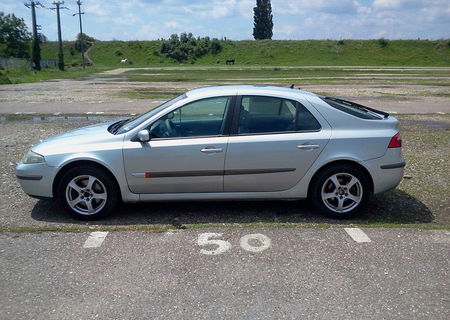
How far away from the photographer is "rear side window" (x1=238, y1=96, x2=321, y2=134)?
211 inches

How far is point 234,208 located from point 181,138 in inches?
47.2

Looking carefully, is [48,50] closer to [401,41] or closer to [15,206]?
[401,41]

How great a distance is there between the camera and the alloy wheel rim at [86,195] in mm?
5309

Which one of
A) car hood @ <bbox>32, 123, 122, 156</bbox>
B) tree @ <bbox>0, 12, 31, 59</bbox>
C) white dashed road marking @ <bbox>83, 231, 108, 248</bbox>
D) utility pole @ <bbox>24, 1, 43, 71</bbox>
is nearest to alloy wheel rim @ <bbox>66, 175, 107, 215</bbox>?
car hood @ <bbox>32, 123, 122, 156</bbox>

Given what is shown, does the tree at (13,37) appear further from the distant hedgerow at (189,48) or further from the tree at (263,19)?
the tree at (263,19)

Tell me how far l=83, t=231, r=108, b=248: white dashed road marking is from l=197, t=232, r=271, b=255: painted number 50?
102 centimetres

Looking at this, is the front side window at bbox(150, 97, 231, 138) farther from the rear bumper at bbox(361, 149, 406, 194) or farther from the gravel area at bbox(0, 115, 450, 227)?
the rear bumper at bbox(361, 149, 406, 194)

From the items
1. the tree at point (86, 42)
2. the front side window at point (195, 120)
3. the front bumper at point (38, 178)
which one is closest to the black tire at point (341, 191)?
the front side window at point (195, 120)

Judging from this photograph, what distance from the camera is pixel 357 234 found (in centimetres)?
488

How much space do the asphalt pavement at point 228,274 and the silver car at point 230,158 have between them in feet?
1.89

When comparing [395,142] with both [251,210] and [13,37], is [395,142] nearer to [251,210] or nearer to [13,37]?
[251,210]

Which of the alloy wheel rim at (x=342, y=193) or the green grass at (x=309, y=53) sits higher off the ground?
the green grass at (x=309, y=53)

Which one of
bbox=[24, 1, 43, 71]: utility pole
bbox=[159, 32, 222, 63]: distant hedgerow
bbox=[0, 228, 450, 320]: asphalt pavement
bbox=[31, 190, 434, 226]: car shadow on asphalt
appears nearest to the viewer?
bbox=[0, 228, 450, 320]: asphalt pavement

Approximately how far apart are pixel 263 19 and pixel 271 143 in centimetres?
10213
